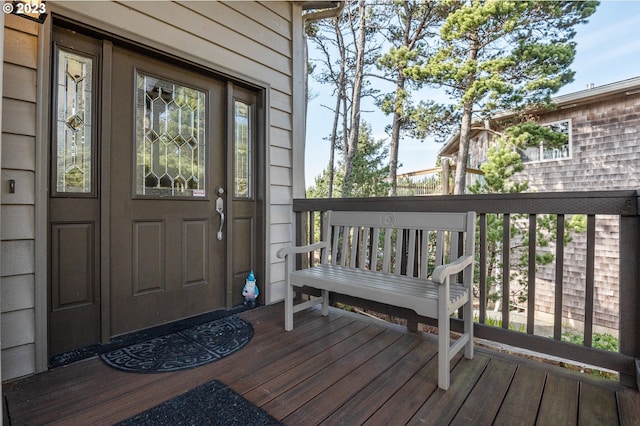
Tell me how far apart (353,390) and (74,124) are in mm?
2279

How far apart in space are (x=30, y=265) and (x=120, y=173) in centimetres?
73

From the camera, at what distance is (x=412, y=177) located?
6.14 metres

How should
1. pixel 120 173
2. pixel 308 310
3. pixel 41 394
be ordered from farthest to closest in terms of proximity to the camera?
pixel 308 310 < pixel 120 173 < pixel 41 394

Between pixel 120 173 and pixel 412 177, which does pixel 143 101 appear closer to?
pixel 120 173

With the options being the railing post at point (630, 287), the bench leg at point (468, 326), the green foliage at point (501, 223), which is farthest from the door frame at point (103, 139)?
the green foliage at point (501, 223)

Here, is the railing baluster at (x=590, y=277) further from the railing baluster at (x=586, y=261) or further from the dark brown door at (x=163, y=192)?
the dark brown door at (x=163, y=192)

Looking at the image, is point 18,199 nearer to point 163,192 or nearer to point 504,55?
point 163,192

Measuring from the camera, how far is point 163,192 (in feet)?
7.59

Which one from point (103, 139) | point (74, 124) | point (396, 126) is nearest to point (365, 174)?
point (396, 126)

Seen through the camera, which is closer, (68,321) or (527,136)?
(68,321)

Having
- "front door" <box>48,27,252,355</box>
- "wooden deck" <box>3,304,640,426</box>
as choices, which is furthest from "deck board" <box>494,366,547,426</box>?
"front door" <box>48,27,252,355</box>

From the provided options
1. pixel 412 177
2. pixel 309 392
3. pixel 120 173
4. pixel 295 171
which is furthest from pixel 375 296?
Answer: pixel 412 177

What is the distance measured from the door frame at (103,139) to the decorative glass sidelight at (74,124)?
7 centimetres

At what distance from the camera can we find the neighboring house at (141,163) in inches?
64.1
